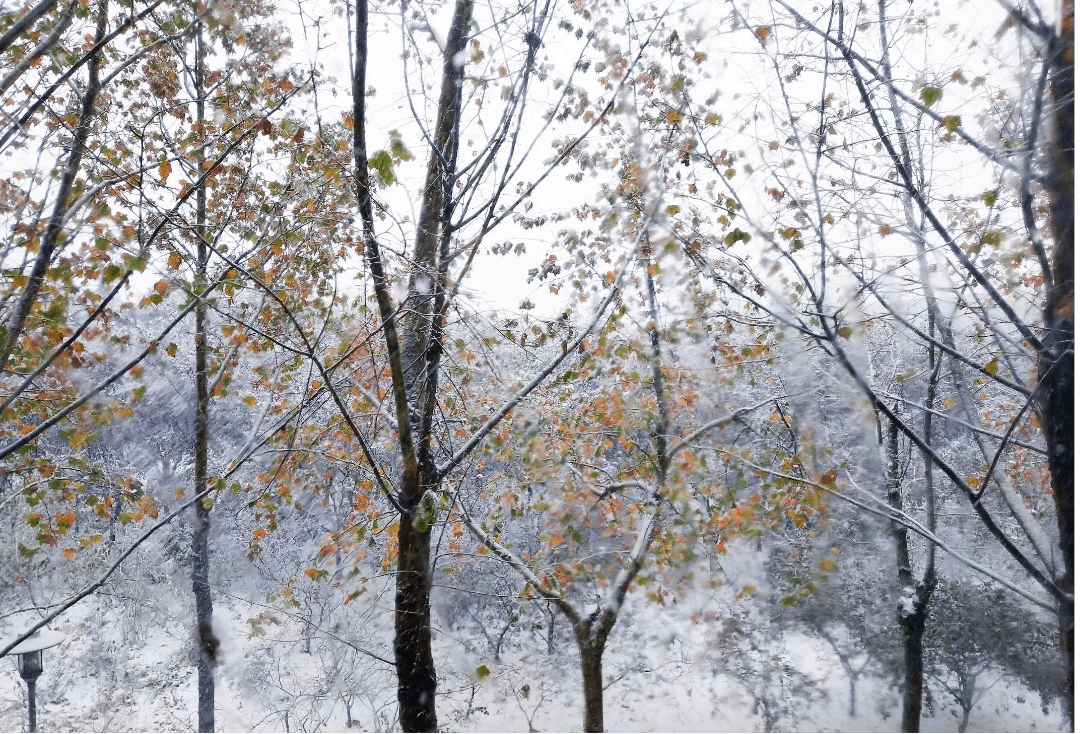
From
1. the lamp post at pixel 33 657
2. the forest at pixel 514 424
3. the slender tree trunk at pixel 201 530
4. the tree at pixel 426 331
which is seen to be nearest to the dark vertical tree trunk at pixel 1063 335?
the forest at pixel 514 424

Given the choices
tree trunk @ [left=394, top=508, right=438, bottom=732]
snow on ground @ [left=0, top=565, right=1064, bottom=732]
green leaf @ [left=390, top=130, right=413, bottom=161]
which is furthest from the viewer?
snow on ground @ [left=0, top=565, right=1064, bottom=732]

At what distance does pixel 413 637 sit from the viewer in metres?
1.57

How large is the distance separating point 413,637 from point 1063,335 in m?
2.02

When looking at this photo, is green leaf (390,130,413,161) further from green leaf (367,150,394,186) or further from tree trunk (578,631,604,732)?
tree trunk (578,631,604,732)

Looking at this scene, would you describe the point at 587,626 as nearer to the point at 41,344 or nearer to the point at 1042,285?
the point at 1042,285

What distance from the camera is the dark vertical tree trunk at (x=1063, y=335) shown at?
1273 mm

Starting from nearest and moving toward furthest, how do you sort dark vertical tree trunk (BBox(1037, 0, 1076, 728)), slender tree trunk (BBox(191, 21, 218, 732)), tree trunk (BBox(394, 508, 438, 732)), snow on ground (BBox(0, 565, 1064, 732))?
dark vertical tree trunk (BBox(1037, 0, 1076, 728))
tree trunk (BBox(394, 508, 438, 732))
snow on ground (BBox(0, 565, 1064, 732))
slender tree trunk (BBox(191, 21, 218, 732))

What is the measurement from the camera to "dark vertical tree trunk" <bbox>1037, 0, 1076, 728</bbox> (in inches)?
50.1

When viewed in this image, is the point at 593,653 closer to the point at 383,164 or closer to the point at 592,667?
the point at 592,667

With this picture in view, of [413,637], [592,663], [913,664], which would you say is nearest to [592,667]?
[592,663]

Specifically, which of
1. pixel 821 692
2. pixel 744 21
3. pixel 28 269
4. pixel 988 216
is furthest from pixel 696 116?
pixel 28 269

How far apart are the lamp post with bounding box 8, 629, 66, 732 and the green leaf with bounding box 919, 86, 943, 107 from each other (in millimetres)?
3354

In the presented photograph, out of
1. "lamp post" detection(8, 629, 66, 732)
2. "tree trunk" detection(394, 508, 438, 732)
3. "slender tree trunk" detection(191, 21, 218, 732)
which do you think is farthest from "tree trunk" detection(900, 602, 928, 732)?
"lamp post" detection(8, 629, 66, 732)

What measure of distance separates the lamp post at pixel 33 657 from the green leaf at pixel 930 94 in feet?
11.0
